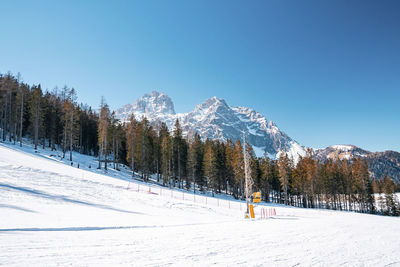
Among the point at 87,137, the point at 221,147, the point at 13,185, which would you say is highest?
the point at 87,137

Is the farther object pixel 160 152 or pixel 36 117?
pixel 160 152

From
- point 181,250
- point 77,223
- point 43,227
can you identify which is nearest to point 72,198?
point 77,223

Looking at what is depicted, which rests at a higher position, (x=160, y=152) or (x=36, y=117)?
(x=36, y=117)

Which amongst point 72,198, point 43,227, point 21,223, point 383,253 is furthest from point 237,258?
point 72,198

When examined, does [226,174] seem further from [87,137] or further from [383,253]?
[383,253]

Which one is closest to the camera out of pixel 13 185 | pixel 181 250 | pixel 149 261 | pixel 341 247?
pixel 149 261

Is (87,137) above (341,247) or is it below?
above

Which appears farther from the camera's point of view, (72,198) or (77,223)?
(72,198)

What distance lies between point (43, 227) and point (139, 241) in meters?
5.06

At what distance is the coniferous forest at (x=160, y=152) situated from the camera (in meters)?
47.0

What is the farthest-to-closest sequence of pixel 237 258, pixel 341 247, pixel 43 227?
pixel 43 227, pixel 341 247, pixel 237 258

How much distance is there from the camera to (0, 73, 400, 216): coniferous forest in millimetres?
47031

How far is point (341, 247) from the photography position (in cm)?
812

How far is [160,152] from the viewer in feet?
172
